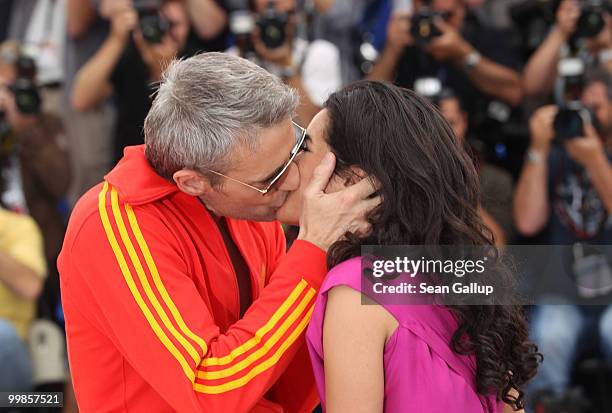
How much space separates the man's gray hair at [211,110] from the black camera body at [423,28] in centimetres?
224

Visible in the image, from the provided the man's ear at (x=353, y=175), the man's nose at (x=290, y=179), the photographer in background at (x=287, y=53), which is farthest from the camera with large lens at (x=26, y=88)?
the man's ear at (x=353, y=175)

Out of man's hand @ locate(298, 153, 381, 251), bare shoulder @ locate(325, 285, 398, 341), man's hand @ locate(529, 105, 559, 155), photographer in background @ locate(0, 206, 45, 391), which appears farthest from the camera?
man's hand @ locate(529, 105, 559, 155)

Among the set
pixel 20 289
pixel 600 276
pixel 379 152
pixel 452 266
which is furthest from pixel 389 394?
pixel 20 289

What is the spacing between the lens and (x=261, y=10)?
427 centimetres

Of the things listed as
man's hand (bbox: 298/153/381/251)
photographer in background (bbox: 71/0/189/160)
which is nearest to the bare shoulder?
man's hand (bbox: 298/153/381/251)

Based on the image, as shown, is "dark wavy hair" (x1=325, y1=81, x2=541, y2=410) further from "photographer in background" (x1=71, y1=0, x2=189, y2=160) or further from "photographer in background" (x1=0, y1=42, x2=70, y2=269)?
"photographer in background" (x1=0, y1=42, x2=70, y2=269)

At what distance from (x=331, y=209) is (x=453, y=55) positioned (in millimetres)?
2480

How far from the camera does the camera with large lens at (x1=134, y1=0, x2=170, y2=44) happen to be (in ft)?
13.7

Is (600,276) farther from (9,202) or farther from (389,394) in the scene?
(9,202)

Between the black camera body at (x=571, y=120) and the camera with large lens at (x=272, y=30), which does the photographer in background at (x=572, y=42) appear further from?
the camera with large lens at (x=272, y=30)

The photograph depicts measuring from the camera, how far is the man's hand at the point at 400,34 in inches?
166

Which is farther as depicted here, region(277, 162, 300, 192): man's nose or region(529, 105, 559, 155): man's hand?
region(529, 105, 559, 155): man's hand

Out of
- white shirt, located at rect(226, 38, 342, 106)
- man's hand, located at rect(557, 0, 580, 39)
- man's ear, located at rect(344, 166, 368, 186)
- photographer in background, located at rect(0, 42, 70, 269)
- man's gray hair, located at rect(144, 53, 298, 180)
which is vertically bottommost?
photographer in background, located at rect(0, 42, 70, 269)

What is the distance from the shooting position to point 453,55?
4.28 metres
